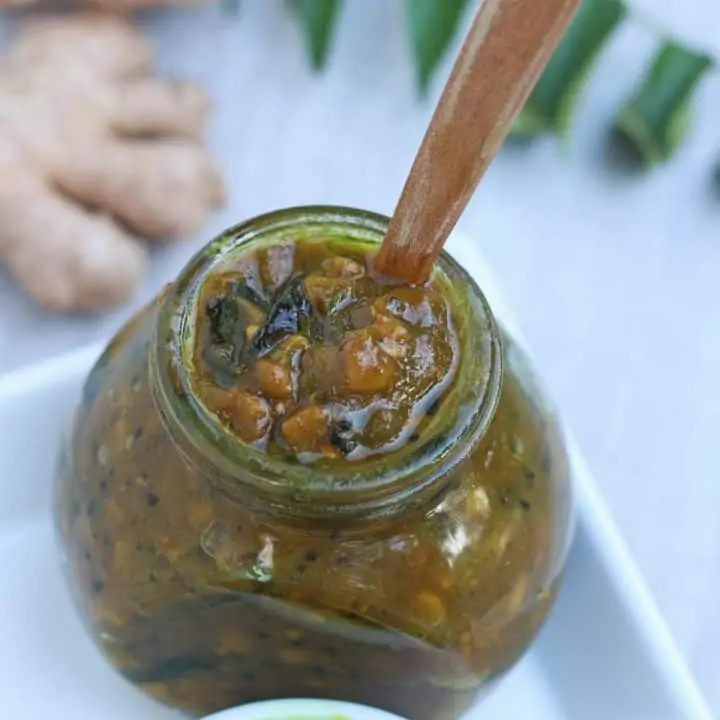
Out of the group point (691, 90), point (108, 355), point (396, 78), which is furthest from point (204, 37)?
point (108, 355)

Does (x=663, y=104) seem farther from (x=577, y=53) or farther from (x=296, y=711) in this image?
(x=296, y=711)

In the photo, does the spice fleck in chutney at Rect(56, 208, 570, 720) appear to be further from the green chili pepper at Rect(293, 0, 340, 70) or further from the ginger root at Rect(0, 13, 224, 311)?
the green chili pepper at Rect(293, 0, 340, 70)

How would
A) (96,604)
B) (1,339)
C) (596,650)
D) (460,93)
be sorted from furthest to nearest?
(1,339) → (596,650) → (96,604) → (460,93)

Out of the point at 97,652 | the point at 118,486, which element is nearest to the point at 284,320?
the point at 118,486

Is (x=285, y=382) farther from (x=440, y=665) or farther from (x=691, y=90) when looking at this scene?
(x=691, y=90)

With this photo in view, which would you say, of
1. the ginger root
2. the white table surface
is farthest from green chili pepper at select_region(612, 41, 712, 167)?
the ginger root

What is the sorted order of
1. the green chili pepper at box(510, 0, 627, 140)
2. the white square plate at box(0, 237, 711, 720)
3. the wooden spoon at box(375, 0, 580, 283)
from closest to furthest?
1. the wooden spoon at box(375, 0, 580, 283)
2. the white square plate at box(0, 237, 711, 720)
3. the green chili pepper at box(510, 0, 627, 140)

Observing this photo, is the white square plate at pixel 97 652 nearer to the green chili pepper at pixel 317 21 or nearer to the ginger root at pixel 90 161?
the ginger root at pixel 90 161
